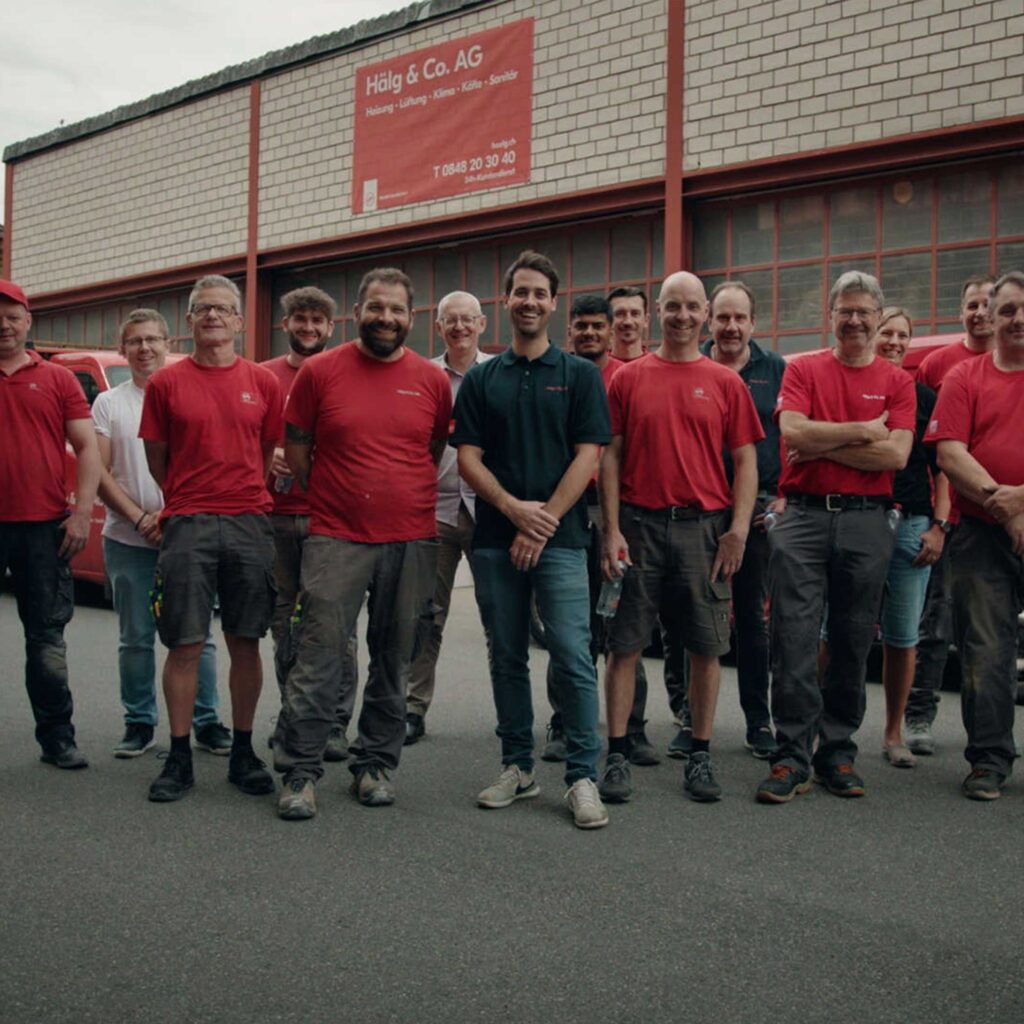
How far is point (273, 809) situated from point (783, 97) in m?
10.1

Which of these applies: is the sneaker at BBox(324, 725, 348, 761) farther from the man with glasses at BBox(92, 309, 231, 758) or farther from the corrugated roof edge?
the corrugated roof edge

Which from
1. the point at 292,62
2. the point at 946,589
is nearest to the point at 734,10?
the point at 292,62

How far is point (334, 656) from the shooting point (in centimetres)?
509

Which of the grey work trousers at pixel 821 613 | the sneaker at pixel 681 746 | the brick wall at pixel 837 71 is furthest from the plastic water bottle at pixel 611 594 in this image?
the brick wall at pixel 837 71

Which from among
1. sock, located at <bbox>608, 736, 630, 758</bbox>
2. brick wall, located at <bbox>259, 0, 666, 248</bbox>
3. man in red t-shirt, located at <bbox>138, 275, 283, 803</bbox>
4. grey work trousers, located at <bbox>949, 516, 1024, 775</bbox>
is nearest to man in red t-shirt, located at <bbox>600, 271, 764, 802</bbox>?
sock, located at <bbox>608, 736, 630, 758</bbox>

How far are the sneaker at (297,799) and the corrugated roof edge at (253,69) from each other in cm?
1260

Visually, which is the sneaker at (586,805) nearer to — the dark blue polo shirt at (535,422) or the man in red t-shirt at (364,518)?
the man in red t-shirt at (364,518)

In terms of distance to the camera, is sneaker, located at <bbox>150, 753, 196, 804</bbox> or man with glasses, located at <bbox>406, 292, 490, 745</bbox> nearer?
sneaker, located at <bbox>150, 753, 196, 804</bbox>

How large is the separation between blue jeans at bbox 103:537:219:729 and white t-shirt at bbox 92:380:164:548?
0.28ft

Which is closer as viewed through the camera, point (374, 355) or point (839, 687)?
point (374, 355)

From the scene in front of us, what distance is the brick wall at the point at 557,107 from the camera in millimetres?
13977

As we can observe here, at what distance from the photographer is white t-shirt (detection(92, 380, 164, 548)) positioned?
5969 millimetres

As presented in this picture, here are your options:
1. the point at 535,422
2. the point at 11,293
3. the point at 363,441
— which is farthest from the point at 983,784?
the point at 11,293

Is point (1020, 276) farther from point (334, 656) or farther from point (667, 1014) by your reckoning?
point (667, 1014)
